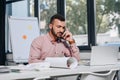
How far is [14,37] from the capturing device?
434cm

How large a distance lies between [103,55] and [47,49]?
0.75m

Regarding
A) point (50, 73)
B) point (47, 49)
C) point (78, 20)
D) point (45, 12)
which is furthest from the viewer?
point (45, 12)

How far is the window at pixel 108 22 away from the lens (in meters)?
3.84

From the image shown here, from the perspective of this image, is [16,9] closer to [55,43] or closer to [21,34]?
[21,34]

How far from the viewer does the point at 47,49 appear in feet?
8.27

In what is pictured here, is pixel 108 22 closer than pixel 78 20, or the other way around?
pixel 108 22

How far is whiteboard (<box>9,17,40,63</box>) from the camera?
432 cm

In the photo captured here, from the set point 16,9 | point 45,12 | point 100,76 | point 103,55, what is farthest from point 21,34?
point 100,76

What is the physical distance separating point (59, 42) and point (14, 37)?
1870 millimetres

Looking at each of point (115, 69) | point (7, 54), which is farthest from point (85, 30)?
point (115, 69)

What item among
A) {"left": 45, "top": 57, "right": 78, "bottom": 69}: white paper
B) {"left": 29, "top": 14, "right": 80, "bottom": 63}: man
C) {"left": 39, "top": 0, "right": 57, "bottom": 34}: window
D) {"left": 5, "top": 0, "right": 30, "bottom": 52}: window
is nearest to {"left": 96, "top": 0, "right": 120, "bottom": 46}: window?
{"left": 39, "top": 0, "right": 57, "bottom": 34}: window

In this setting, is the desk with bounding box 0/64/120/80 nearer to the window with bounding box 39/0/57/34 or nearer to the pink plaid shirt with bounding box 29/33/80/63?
the pink plaid shirt with bounding box 29/33/80/63

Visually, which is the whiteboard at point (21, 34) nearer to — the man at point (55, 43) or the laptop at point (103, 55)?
the man at point (55, 43)

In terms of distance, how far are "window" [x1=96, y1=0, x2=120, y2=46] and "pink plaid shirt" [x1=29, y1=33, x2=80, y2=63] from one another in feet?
4.54
